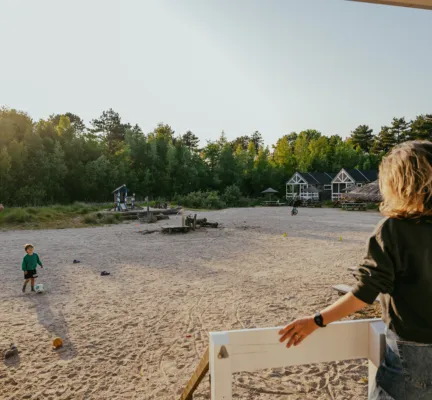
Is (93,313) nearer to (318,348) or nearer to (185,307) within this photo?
(185,307)

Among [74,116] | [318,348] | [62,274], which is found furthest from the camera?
[74,116]

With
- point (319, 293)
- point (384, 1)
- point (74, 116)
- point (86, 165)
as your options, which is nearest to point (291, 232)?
point (319, 293)

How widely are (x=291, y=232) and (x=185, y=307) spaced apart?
464 inches

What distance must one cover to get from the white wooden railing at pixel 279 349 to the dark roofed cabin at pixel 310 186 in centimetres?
5052

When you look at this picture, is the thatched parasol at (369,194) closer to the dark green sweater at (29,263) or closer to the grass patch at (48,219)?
the dark green sweater at (29,263)

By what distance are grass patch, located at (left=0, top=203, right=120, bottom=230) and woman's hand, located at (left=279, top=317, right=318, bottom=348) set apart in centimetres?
2124

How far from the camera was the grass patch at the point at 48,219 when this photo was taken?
20328mm

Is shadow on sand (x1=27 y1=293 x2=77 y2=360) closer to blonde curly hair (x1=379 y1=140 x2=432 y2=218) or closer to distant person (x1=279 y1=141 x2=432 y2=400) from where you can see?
distant person (x1=279 y1=141 x2=432 y2=400)

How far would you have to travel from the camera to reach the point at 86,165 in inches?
1507

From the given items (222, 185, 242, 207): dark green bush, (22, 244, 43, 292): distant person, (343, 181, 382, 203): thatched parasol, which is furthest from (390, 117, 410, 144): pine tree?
(22, 244, 43, 292): distant person

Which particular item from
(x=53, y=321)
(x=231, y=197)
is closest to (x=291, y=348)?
(x=53, y=321)

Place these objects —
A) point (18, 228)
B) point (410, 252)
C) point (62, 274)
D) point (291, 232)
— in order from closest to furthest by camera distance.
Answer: point (410, 252)
point (62, 274)
point (291, 232)
point (18, 228)

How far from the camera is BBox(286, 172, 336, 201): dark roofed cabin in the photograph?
5072cm

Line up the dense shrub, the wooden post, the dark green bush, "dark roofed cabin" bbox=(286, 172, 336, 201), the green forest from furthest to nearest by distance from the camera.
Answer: "dark roofed cabin" bbox=(286, 172, 336, 201)
the dark green bush
the dense shrub
the green forest
the wooden post
